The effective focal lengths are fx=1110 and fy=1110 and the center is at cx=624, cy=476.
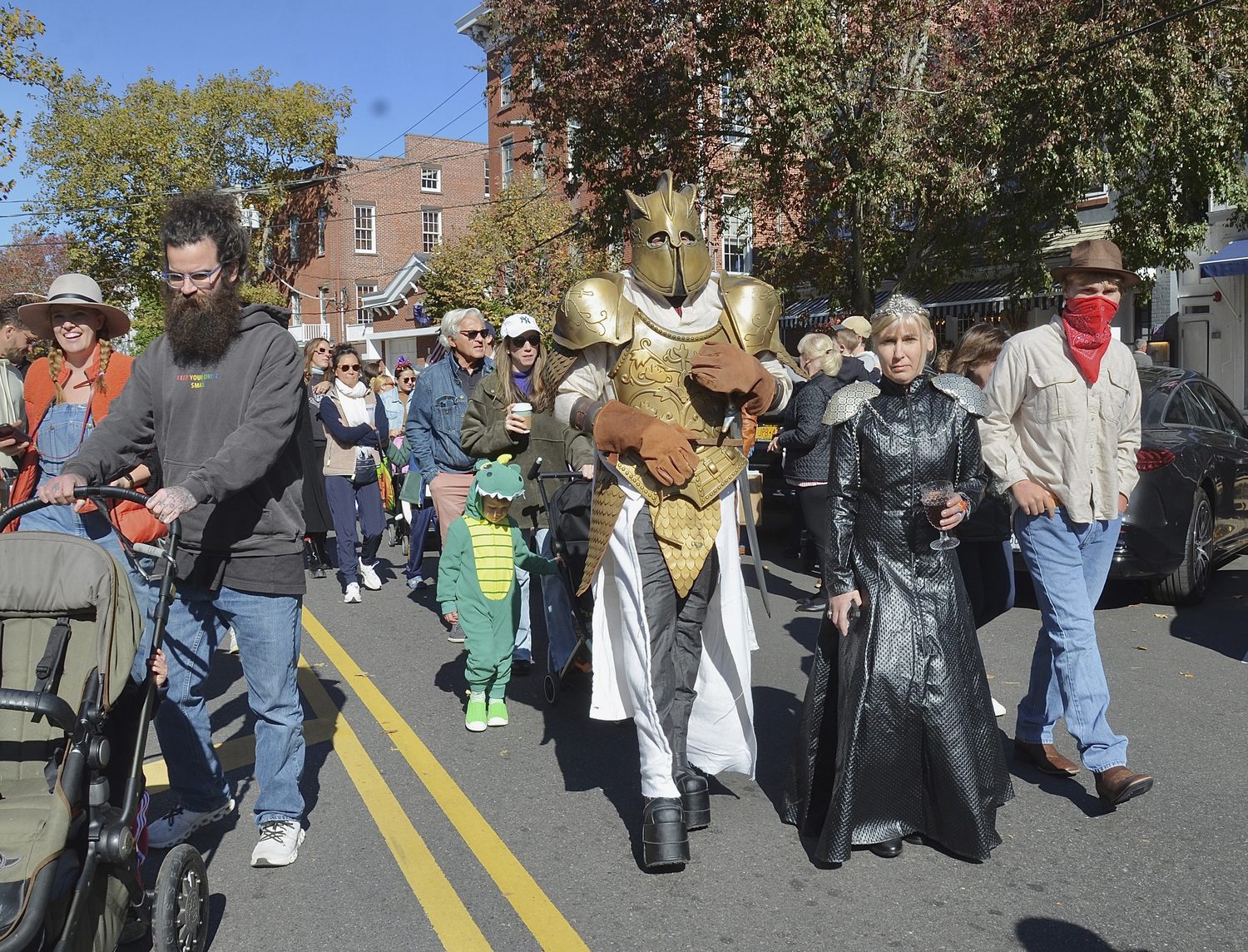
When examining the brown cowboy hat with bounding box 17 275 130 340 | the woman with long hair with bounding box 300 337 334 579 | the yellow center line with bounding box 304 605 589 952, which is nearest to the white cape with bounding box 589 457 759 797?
the yellow center line with bounding box 304 605 589 952

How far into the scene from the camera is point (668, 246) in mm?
4316

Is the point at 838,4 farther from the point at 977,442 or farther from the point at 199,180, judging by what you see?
the point at 199,180

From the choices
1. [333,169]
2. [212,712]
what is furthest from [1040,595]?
[333,169]

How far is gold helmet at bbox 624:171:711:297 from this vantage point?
4316mm

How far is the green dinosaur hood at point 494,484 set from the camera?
233 inches

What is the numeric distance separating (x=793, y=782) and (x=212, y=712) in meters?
3.49

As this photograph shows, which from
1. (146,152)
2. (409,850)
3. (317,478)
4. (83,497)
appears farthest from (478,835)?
(146,152)

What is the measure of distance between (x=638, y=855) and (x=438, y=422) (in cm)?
392

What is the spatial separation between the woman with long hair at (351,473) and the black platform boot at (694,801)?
560 centimetres

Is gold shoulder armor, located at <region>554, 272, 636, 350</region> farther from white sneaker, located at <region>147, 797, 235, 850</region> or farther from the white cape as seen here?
white sneaker, located at <region>147, 797, 235, 850</region>

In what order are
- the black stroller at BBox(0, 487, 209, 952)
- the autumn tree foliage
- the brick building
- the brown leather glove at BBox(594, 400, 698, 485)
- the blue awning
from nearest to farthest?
1. the black stroller at BBox(0, 487, 209, 952)
2. the brown leather glove at BBox(594, 400, 698, 485)
3. the autumn tree foliage
4. the blue awning
5. the brick building

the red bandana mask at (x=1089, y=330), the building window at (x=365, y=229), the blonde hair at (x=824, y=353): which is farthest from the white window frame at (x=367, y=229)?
the red bandana mask at (x=1089, y=330)

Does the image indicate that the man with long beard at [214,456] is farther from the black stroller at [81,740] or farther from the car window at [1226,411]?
the car window at [1226,411]

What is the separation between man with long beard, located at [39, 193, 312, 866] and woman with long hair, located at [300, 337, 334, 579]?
3.67 m
